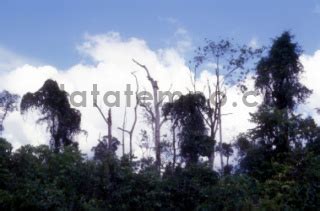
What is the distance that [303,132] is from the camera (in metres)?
18.0

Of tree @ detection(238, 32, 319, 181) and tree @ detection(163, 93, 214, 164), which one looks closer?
tree @ detection(238, 32, 319, 181)

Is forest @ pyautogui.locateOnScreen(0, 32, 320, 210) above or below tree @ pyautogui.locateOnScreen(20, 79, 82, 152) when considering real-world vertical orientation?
below

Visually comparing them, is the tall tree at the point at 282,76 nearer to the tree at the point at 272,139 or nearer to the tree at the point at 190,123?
the tree at the point at 190,123

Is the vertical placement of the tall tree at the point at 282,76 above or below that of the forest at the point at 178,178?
above

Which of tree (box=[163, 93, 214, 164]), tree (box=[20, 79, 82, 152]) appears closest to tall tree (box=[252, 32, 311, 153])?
tree (box=[163, 93, 214, 164])

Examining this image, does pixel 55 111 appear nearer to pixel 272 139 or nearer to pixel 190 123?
pixel 190 123

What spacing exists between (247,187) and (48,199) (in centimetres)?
573

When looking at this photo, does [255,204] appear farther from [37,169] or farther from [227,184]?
[37,169]

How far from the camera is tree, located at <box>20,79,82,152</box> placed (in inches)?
953

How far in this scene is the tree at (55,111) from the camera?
2422 centimetres

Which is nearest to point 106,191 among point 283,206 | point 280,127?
point 283,206

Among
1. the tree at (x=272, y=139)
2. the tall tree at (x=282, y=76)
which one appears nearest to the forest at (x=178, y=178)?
the tree at (x=272, y=139)

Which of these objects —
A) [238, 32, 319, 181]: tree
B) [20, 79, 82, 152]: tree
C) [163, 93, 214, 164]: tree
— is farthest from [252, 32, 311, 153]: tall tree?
[20, 79, 82, 152]: tree

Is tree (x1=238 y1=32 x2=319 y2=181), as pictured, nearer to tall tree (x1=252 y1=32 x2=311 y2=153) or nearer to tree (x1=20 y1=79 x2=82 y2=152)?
tall tree (x1=252 y1=32 x2=311 y2=153)
